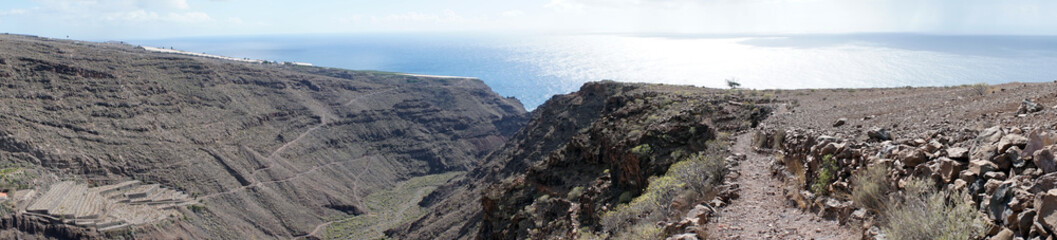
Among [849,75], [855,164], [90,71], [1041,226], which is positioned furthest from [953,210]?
[849,75]

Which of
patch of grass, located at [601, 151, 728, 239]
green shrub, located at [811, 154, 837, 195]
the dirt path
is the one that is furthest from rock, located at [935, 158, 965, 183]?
patch of grass, located at [601, 151, 728, 239]

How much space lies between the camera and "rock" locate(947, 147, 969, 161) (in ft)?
19.2

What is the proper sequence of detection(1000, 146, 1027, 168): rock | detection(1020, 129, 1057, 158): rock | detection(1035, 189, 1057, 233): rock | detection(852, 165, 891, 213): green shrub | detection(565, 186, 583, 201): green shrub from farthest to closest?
detection(565, 186, 583, 201): green shrub → detection(852, 165, 891, 213): green shrub → detection(1000, 146, 1027, 168): rock → detection(1020, 129, 1057, 158): rock → detection(1035, 189, 1057, 233): rock

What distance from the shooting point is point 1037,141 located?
4984 millimetres

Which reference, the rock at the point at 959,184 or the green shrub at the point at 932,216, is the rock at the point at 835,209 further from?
the rock at the point at 959,184

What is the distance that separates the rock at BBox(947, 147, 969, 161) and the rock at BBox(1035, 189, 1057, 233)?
1631mm

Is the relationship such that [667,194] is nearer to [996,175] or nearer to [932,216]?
[932,216]

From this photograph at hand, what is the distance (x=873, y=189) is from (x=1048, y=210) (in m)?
2.59

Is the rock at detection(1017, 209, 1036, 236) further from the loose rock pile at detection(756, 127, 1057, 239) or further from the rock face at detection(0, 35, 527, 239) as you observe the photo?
the rock face at detection(0, 35, 527, 239)

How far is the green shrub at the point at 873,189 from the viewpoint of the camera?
264 inches

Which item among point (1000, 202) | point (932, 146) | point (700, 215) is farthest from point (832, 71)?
point (1000, 202)

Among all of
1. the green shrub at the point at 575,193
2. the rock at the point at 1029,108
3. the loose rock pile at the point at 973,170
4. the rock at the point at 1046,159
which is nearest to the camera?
the loose rock pile at the point at 973,170

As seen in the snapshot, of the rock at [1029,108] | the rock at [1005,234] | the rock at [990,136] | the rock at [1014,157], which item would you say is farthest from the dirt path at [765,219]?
A: the rock at [1029,108]

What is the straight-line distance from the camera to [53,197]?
1554 inches
